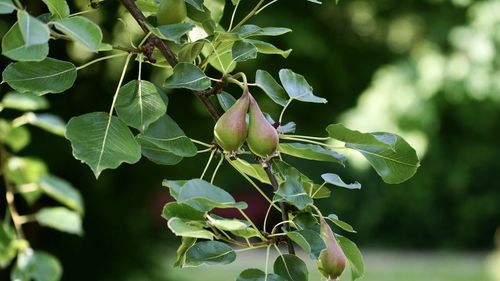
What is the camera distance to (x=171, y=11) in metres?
0.74

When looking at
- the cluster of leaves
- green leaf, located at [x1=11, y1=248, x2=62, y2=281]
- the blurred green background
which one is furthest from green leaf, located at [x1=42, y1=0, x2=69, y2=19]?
the blurred green background

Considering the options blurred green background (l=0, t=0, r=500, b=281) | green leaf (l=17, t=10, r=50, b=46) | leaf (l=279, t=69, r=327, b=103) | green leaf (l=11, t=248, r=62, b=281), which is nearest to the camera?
green leaf (l=17, t=10, r=50, b=46)

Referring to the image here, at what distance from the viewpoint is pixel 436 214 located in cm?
919

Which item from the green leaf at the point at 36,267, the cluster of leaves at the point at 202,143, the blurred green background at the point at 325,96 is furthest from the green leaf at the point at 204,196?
the blurred green background at the point at 325,96

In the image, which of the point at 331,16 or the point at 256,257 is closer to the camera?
the point at 331,16

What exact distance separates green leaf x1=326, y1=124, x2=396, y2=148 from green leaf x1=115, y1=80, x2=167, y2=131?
16cm

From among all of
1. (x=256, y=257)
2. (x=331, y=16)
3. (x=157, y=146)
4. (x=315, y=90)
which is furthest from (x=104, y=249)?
(x=256, y=257)

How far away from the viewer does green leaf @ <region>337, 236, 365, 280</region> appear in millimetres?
788

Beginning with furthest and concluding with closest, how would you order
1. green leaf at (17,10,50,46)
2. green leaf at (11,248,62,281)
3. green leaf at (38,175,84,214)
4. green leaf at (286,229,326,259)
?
green leaf at (38,175,84,214) < green leaf at (11,248,62,281) < green leaf at (286,229,326,259) < green leaf at (17,10,50,46)

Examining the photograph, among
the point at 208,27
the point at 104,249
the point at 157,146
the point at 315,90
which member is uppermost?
the point at 208,27

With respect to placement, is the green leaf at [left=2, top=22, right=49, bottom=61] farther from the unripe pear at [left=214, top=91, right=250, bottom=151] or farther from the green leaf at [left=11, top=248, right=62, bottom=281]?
the green leaf at [left=11, top=248, right=62, bottom=281]

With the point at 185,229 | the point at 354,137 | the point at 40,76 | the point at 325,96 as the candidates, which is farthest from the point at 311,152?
the point at 325,96

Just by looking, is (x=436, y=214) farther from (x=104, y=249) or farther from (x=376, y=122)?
(x=104, y=249)

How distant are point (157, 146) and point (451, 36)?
385cm
